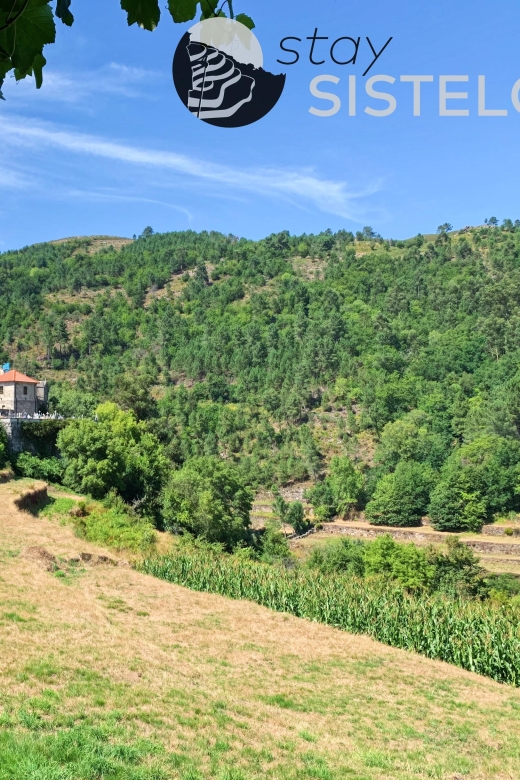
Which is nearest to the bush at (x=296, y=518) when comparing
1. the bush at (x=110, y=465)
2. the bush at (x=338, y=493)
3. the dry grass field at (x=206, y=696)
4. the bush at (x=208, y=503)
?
the bush at (x=338, y=493)

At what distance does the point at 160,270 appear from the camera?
144 metres

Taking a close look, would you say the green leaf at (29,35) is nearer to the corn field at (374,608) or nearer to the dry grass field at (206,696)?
the dry grass field at (206,696)

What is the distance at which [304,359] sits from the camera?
97.4 meters

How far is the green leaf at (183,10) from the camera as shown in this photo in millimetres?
1952

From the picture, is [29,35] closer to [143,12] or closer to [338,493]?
[143,12]

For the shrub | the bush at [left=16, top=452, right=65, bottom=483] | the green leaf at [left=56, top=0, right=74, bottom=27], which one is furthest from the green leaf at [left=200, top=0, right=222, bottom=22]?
the bush at [left=16, top=452, right=65, bottom=483]

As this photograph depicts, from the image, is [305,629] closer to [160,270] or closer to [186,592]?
[186,592]

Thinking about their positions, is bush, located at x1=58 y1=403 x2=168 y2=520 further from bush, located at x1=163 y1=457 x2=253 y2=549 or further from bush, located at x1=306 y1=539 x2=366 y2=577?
bush, located at x1=306 y1=539 x2=366 y2=577

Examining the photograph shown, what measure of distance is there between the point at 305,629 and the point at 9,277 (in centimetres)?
13314

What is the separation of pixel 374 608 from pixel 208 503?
1582 cm

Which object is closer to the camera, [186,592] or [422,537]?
[186,592]

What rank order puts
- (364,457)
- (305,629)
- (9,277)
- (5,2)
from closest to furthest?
(5,2)
(305,629)
(364,457)
(9,277)

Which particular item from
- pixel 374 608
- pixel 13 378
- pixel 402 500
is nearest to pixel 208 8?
pixel 374 608

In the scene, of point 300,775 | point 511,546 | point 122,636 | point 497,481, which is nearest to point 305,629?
point 122,636
